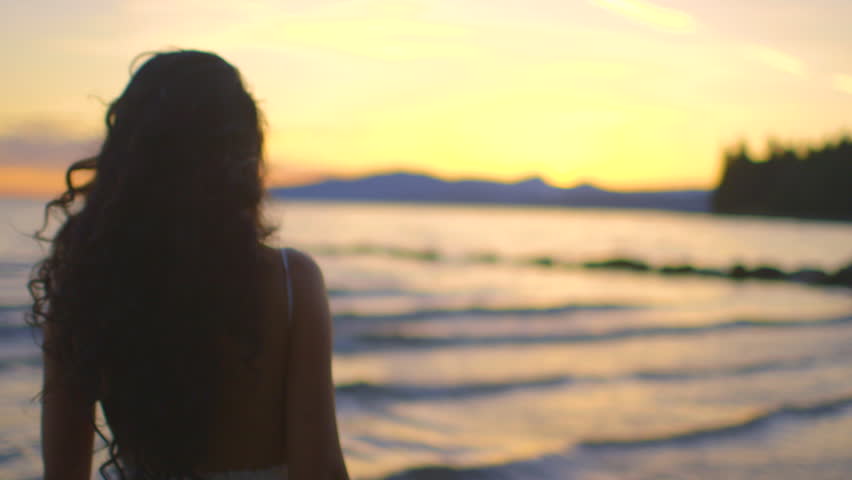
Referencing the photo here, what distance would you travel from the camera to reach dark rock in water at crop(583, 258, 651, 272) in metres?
28.9

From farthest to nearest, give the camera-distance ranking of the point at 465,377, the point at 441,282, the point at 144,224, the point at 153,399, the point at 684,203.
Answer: the point at 684,203 < the point at 441,282 < the point at 465,377 < the point at 153,399 < the point at 144,224

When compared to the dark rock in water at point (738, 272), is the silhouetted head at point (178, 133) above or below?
above

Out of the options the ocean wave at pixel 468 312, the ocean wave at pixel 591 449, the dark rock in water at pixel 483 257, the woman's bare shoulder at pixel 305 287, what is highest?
the woman's bare shoulder at pixel 305 287

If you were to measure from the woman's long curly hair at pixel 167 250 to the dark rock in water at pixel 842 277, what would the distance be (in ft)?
83.5

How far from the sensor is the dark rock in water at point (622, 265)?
28925 millimetres

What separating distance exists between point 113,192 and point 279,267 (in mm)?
481

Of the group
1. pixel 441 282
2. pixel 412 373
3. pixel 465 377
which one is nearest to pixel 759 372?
pixel 465 377

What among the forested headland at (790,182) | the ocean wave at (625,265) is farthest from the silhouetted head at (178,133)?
the forested headland at (790,182)

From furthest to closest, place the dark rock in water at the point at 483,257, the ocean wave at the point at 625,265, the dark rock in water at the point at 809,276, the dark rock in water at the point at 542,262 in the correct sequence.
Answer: the dark rock in water at the point at 483,257 → the dark rock in water at the point at 542,262 → the ocean wave at the point at 625,265 → the dark rock in water at the point at 809,276

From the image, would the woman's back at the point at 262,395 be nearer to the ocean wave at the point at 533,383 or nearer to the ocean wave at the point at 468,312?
the ocean wave at the point at 533,383

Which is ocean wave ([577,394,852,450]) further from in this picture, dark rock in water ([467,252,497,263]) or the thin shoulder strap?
dark rock in water ([467,252,497,263])

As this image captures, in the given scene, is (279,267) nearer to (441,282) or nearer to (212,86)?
(212,86)

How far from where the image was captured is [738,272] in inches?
1021

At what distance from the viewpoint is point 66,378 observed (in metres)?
1.95
